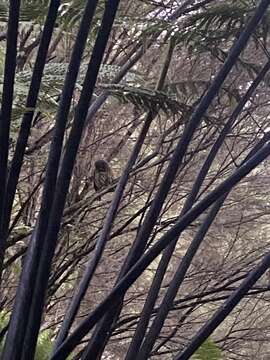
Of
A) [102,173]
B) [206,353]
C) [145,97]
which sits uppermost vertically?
[102,173]

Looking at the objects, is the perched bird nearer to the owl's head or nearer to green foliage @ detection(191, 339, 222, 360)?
the owl's head

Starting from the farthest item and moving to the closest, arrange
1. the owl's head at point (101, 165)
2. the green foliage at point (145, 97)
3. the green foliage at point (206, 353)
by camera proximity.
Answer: the owl's head at point (101, 165) < the green foliage at point (206, 353) < the green foliage at point (145, 97)

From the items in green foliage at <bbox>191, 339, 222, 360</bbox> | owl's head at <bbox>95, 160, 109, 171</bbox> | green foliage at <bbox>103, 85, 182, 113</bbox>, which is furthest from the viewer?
owl's head at <bbox>95, 160, 109, 171</bbox>

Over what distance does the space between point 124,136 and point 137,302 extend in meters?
0.81

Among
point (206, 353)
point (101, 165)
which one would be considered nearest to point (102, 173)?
point (101, 165)

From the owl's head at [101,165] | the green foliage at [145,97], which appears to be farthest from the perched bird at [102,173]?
the green foliage at [145,97]

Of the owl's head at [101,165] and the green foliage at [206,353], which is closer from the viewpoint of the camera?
the green foliage at [206,353]

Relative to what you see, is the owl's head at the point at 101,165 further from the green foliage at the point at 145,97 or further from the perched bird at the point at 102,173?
the green foliage at the point at 145,97

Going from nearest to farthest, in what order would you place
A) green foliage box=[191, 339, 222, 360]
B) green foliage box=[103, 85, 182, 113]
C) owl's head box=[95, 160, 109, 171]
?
green foliage box=[103, 85, 182, 113] → green foliage box=[191, 339, 222, 360] → owl's head box=[95, 160, 109, 171]

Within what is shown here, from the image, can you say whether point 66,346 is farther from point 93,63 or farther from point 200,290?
point 200,290

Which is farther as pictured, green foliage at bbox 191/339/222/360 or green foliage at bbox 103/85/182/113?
green foliage at bbox 191/339/222/360

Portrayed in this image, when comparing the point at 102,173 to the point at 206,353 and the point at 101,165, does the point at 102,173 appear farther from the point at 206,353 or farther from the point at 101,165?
the point at 206,353

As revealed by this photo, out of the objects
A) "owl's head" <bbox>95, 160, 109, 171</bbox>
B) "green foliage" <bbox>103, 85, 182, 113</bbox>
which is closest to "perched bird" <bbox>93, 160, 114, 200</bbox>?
"owl's head" <bbox>95, 160, 109, 171</bbox>

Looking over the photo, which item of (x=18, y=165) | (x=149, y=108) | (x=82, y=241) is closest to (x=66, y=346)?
(x=18, y=165)
